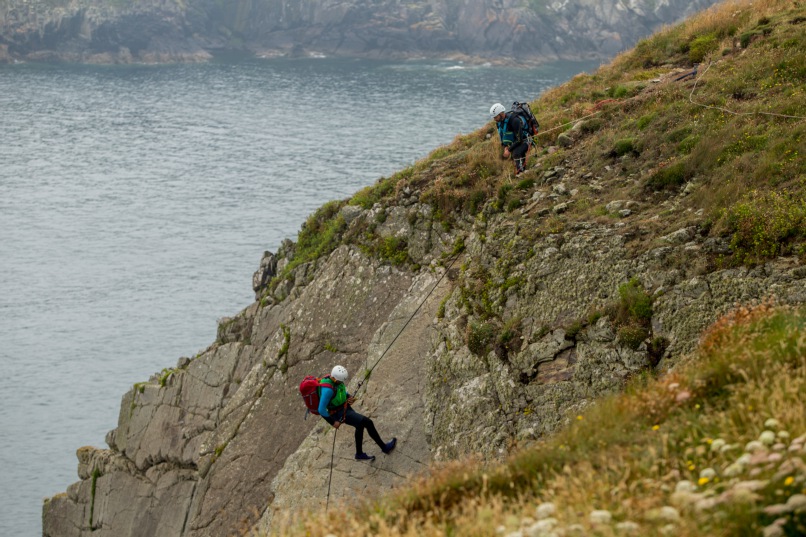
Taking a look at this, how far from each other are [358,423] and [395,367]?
10.9 ft

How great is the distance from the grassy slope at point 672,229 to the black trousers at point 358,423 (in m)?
6.11

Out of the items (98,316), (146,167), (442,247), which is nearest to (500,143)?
(442,247)

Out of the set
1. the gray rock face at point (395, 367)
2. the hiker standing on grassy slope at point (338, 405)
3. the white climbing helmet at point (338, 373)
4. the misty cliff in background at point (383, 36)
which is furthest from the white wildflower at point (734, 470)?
the misty cliff in background at point (383, 36)

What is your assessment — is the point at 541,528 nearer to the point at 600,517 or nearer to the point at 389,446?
the point at 600,517

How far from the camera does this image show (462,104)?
119750 mm

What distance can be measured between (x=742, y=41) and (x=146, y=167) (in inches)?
3216

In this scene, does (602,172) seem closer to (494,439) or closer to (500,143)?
(500,143)

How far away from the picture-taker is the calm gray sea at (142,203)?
5459 centimetres

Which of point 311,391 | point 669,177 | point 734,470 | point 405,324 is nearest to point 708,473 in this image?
point 734,470

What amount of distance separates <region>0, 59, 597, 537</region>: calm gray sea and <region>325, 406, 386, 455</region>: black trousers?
101ft

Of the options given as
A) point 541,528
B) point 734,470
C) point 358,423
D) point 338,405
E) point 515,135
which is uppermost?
point 515,135

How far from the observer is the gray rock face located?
52.3 ft

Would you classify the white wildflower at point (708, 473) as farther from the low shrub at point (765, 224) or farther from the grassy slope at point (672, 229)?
the low shrub at point (765, 224)

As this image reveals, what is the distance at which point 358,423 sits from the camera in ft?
58.1
